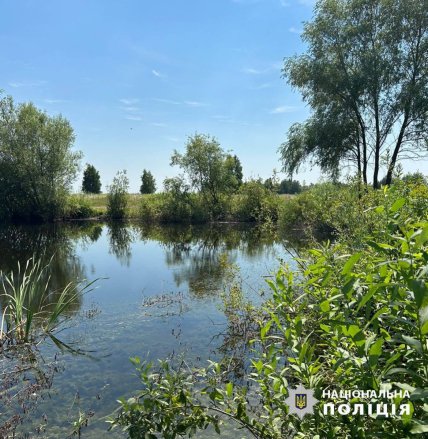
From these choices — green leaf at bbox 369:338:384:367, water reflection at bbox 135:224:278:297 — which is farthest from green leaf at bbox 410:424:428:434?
water reflection at bbox 135:224:278:297

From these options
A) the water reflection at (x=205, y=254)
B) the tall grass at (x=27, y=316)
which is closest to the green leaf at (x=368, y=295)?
the tall grass at (x=27, y=316)

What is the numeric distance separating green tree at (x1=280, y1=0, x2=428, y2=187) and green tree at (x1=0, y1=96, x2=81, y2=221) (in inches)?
996

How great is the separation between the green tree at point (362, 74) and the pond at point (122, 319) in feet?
22.9

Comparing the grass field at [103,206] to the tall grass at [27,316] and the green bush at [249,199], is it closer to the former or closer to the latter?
the green bush at [249,199]

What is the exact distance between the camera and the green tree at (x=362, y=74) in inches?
720

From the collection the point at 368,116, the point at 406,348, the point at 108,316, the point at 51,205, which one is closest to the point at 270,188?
the point at 368,116

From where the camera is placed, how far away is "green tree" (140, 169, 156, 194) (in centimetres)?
5972

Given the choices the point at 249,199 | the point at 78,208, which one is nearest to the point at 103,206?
the point at 78,208

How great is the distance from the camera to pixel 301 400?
199 cm

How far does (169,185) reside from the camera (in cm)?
3950

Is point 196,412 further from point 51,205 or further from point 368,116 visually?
point 51,205

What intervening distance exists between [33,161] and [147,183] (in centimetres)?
2430

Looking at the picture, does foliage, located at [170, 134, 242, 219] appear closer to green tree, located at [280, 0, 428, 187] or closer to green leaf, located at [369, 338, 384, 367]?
green tree, located at [280, 0, 428, 187]

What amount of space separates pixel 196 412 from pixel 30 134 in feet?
128
